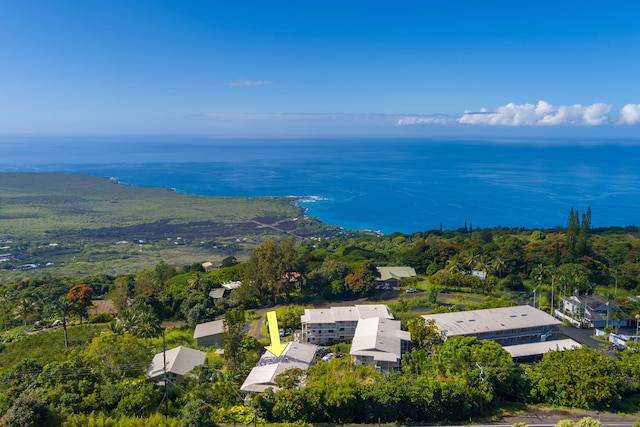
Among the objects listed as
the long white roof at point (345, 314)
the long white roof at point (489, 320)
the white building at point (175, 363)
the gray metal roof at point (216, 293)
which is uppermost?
the white building at point (175, 363)

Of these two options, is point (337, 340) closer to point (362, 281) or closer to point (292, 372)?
point (292, 372)

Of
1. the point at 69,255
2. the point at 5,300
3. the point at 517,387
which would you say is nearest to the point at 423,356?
the point at 517,387

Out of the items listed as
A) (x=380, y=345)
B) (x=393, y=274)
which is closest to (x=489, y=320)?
(x=380, y=345)

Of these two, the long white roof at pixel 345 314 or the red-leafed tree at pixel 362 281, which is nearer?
the long white roof at pixel 345 314

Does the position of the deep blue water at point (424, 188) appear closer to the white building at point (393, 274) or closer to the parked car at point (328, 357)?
the white building at point (393, 274)

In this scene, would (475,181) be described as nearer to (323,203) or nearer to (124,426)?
(323,203)

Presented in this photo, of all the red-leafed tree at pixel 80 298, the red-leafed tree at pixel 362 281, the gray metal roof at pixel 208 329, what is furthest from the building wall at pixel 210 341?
the red-leafed tree at pixel 362 281
